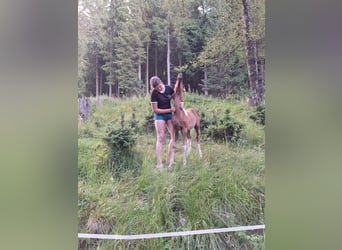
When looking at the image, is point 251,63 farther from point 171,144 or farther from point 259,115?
point 171,144

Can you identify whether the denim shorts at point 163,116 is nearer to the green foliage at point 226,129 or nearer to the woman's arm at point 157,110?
the woman's arm at point 157,110

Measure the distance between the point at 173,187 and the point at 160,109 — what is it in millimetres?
496

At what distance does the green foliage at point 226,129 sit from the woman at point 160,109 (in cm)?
28

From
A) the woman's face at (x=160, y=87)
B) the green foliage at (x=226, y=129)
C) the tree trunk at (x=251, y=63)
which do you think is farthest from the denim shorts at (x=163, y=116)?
the tree trunk at (x=251, y=63)

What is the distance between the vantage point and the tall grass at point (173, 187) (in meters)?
1.96

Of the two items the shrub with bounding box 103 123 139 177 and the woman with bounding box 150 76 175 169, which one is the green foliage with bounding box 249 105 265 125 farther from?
the shrub with bounding box 103 123 139 177

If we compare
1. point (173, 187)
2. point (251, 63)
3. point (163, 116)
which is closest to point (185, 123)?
point (163, 116)

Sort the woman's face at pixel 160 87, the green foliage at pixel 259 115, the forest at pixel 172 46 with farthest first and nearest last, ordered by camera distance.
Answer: the green foliage at pixel 259 115, the woman's face at pixel 160 87, the forest at pixel 172 46

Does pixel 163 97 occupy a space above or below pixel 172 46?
below

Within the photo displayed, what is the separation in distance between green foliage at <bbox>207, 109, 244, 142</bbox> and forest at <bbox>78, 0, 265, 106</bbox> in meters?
0.15

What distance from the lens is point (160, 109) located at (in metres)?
2.08
